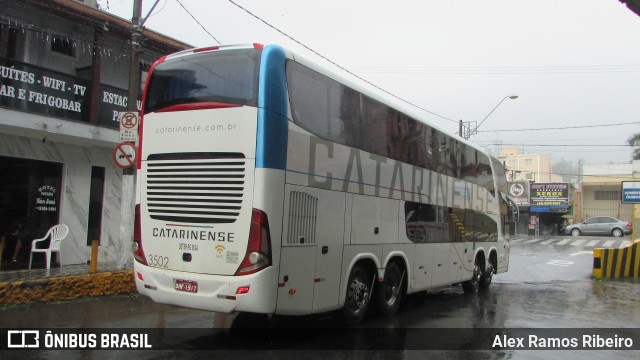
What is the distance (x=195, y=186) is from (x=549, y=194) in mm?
46248

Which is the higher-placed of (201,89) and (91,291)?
(201,89)

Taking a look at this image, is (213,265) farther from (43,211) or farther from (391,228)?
(43,211)

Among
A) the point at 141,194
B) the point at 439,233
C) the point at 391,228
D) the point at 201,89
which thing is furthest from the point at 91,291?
the point at 439,233

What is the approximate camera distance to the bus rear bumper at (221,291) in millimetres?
5730

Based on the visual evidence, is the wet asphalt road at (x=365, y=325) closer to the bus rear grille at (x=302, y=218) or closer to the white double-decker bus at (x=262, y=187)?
the white double-decker bus at (x=262, y=187)

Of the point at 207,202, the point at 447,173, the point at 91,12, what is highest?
the point at 91,12

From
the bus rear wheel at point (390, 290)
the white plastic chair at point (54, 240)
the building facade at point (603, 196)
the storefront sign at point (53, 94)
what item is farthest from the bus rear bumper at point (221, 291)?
the building facade at point (603, 196)

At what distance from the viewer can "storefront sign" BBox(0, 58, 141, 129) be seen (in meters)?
10.7

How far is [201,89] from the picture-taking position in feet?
21.1

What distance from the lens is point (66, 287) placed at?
882 cm

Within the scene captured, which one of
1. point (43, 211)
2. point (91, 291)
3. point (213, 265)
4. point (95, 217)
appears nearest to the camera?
point (213, 265)

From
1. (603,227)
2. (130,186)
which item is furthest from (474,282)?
(603,227)

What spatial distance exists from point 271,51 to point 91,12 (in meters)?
8.36

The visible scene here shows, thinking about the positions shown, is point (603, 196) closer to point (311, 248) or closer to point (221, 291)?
point (311, 248)
